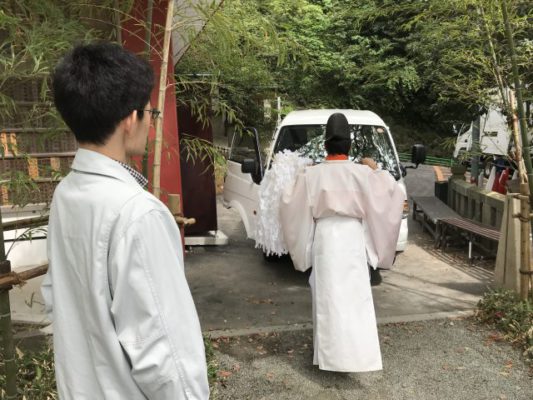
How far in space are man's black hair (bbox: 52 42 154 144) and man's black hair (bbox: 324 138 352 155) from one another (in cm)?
226

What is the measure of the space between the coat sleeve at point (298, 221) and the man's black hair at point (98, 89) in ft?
7.73

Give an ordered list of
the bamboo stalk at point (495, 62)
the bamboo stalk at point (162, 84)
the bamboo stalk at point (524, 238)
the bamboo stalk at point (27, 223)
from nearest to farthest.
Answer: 1. the bamboo stalk at point (162, 84)
2. the bamboo stalk at point (27, 223)
3. the bamboo stalk at point (524, 238)
4. the bamboo stalk at point (495, 62)

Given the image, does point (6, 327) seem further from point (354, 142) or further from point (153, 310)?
point (354, 142)

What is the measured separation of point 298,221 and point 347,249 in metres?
0.44

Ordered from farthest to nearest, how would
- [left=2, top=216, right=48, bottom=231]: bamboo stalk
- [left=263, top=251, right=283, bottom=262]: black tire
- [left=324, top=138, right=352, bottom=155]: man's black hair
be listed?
[left=263, top=251, right=283, bottom=262]: black tire
[left=324, top=138, right=352, bottom=155]: man's black hair
[left=2, top=216, right=48, bottom=231]: bamboo stalk

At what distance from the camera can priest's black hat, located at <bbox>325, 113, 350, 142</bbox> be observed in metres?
3.38

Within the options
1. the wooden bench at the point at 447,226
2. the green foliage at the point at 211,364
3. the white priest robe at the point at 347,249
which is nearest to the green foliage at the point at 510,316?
the white priest robe at the point at 347,249

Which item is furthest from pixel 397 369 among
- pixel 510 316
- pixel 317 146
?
pixel 317 146

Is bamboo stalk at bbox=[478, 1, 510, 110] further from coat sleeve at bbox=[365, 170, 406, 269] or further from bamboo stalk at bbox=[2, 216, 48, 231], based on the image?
bamboo stalk at bbox=[2, 216, 48, 231]

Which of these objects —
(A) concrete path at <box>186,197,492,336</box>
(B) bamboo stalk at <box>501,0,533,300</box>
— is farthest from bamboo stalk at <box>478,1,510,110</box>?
(A) concrete path at <box>186,197,492,336</box>

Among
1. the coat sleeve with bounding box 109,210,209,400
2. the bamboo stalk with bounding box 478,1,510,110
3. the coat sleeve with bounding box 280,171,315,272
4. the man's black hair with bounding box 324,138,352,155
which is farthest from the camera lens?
the bamboo stalk with bounding box 478,1,510,110

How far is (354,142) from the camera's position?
6.09 meters

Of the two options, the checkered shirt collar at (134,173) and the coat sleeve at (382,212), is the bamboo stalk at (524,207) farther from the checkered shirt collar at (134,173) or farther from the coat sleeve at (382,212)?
the checkered shirt collar at (134,173)

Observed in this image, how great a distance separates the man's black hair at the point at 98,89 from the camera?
125cm
